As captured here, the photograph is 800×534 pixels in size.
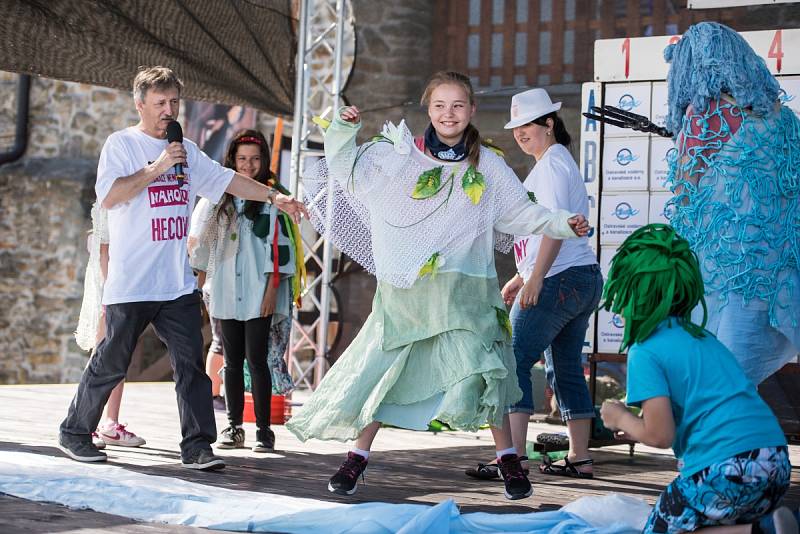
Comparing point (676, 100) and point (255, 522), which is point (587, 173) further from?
point (255, 522)

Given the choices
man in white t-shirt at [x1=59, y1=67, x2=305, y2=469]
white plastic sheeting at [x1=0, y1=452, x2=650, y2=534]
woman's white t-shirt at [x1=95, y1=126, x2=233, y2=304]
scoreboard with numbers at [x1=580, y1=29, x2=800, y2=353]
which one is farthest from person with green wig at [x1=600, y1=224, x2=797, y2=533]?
scoreboard with numbers at [x1=580, y1=29, x2=800, y2=353]

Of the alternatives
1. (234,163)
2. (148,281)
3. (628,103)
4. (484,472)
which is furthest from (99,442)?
(628,103)

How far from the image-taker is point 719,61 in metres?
3.75

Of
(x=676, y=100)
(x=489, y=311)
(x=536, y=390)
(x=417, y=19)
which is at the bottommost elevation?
(x=536, y=390)

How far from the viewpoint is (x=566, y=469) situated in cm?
518

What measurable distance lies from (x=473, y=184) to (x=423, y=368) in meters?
0.67

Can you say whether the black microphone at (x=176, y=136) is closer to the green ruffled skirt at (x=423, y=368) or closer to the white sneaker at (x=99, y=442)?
the green ruffled skirt at (x=423, y=368)

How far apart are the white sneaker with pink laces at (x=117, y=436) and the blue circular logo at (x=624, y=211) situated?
2.84 meters

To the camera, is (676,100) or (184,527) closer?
(184,527)

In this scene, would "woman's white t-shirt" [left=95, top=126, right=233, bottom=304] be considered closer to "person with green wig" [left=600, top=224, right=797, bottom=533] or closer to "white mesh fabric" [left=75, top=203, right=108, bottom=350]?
"white mesh fabric" [left=75, top=203, right=108, bottom=350]

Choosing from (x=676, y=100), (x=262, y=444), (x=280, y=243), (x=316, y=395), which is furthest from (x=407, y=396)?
(x=280, y=243)

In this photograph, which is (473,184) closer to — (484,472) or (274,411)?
(484,472)

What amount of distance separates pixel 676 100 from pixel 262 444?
2.75m

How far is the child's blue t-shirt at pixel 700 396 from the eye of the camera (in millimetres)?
2836
